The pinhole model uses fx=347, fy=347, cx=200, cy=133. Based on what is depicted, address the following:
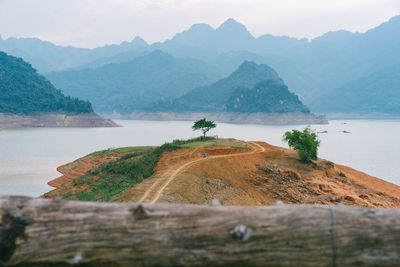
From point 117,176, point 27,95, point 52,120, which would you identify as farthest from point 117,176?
point 27,95

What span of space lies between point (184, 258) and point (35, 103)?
163608 mm

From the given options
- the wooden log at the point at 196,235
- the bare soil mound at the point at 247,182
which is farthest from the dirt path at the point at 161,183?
the wooden log at the point at 196,235

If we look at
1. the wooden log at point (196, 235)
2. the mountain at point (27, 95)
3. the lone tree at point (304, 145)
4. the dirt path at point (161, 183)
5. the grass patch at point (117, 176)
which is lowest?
the grass patch at point (117, 176)

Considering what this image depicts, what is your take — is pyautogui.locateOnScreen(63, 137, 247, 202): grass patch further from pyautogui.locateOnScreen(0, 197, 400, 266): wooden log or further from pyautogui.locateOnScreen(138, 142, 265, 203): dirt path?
pyautogui.locateOnScreen(0, 197, 400, 266): wooden log

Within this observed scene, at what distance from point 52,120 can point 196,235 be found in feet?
496

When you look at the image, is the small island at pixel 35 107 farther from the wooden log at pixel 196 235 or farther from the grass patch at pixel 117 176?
the wooden log at pixel 196 235

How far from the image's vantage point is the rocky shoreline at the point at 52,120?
438ft

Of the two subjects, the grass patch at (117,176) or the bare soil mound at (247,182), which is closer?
the bare soil mound at (247,182)

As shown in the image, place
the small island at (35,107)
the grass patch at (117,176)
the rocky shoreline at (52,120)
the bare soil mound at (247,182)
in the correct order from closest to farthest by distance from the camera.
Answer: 1. the bare soil mound at (247,182)
2. the grass patch at (117,176)
3. the rocky shoreline at (52,120)
4. the small island at (35,107)

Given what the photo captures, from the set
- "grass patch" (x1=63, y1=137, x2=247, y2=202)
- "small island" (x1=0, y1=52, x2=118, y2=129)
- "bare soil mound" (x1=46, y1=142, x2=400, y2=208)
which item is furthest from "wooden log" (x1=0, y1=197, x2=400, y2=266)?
"small island" (x1=0, y1=52, x2=118, y2=129)

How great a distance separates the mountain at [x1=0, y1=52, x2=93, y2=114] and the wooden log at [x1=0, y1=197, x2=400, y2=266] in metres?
152

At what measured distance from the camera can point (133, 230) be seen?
4223 millimetres

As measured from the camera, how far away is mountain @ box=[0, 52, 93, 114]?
478ft

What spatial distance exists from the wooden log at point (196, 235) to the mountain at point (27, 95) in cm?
15194
